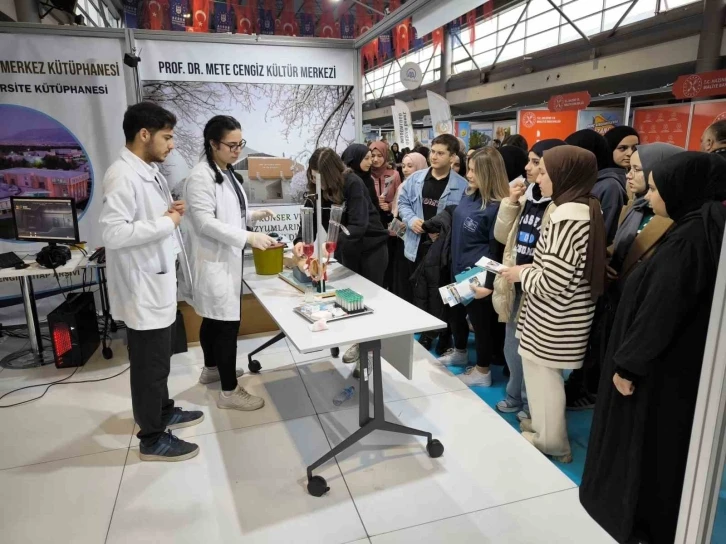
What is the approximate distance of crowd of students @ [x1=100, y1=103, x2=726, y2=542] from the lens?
5.06 feet

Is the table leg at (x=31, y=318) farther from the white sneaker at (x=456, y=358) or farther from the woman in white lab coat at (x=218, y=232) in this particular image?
the white sneaker at (x=456, y=358)

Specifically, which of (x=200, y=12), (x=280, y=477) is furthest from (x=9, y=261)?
(x=200, y=12)

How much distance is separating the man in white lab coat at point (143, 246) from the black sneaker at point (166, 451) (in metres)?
0.17

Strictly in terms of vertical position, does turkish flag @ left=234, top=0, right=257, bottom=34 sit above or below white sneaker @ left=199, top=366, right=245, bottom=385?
above

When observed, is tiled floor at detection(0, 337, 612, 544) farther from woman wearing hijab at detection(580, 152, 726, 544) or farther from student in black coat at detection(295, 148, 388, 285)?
student in black coat at detection(295, 148, 388, 285)

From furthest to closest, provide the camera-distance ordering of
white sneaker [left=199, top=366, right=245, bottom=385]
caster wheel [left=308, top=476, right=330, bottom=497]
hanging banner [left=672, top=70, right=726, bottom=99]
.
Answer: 1. hanging banner [left=672, top=70, right=726, bottom=99]
2. white sneaker [left=199, top=366, right=245, bottom=385]
3. caster wheel [left=308, top=476, right=330, bottom=497]

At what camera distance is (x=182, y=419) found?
2.58 meters

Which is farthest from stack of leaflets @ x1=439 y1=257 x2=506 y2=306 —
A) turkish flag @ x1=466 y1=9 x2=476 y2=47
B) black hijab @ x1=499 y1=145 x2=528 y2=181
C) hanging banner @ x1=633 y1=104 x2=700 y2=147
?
turkish flag @ x1=466 y1=9 x2=476 y2=47

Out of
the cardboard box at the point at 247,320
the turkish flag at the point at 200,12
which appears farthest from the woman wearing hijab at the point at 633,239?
the turkish flag at the point at 200,12

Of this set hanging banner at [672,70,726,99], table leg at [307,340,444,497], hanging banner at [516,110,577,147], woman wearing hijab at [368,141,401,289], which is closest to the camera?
table leg at [307,340,444,497]

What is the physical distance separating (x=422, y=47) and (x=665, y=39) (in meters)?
6.81

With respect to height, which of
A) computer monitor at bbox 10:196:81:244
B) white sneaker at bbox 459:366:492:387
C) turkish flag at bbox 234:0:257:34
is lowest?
white sneaker at bbox 459:366:492:387

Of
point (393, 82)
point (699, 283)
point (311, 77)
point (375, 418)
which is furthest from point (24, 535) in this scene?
point (393, 82)

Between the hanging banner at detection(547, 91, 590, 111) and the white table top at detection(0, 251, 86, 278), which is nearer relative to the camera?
the white table top at detection(0, 251, 86, 278)
